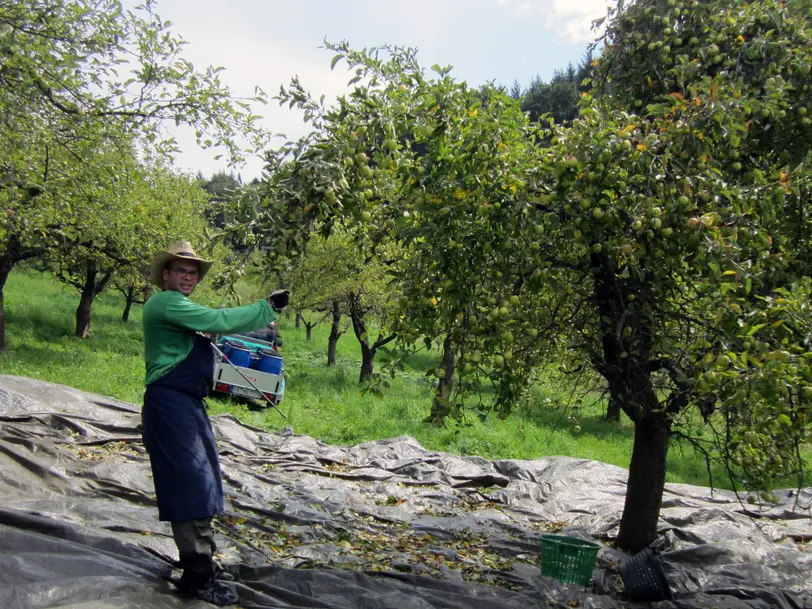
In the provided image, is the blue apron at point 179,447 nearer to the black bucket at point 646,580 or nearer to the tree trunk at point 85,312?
the black bucket at point 646,580

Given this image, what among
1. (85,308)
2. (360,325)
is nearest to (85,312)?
(85,308)

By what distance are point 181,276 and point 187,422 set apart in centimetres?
87

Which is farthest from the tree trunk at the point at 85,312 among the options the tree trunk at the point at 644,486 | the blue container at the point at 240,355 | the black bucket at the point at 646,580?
the black bucket at the point at 646,580

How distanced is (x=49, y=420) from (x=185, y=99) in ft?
13.7

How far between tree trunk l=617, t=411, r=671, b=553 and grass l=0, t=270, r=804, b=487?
1.06 metres

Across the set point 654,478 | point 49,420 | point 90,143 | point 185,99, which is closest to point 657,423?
point 654,478

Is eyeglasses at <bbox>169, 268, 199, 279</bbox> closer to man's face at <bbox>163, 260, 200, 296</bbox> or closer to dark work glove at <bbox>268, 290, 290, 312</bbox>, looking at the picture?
man's face at <bbox>163, 260, 200, 296</bbox>

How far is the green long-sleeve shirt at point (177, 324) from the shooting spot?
3787 millimetres

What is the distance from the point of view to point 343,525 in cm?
672

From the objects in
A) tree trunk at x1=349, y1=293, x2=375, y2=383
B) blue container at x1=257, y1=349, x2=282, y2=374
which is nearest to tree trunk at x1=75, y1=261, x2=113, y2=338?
tree trunk at x1=349, y1=293, x2=375, y2=383

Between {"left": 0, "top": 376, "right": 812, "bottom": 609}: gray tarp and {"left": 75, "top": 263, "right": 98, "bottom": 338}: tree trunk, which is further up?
{"left": 75, "top": 263, "right": 98, "bottom": 338}: tree trunk

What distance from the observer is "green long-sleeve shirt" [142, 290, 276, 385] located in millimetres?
3787

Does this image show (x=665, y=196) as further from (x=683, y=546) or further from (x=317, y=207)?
(x=683, y=546)

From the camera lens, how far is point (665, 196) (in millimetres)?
4109
